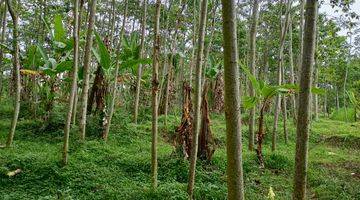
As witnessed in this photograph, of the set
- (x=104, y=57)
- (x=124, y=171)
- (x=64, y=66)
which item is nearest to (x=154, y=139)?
(x=124, y=171)

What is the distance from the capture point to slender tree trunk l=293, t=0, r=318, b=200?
415 centimetres

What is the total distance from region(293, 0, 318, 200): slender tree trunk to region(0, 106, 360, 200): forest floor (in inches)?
63.2

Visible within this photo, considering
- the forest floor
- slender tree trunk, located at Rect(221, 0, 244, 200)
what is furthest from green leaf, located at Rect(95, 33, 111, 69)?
slender tree trunk, located at Rect(221, 0, 244, 200)

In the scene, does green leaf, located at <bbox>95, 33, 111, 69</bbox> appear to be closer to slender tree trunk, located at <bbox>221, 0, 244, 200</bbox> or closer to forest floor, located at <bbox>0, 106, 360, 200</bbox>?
forest floor, located at <bbox>0, 106, 360, 200</bbox>

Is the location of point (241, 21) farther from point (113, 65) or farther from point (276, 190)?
point (276, 190)

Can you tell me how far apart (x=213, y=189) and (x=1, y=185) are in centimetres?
322

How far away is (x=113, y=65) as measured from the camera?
937 centimetres

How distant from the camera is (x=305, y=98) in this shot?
415cm

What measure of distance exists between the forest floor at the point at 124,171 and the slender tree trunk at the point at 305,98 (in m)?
1.61

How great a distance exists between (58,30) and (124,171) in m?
3.65

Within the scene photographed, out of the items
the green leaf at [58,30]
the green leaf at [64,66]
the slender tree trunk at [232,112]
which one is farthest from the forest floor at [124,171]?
the slender tree trunk at [232,112]

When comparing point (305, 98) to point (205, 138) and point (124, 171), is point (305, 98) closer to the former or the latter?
point (205, 138)

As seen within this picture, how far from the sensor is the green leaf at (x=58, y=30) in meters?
8.65

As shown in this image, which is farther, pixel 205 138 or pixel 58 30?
pixel 58 30
